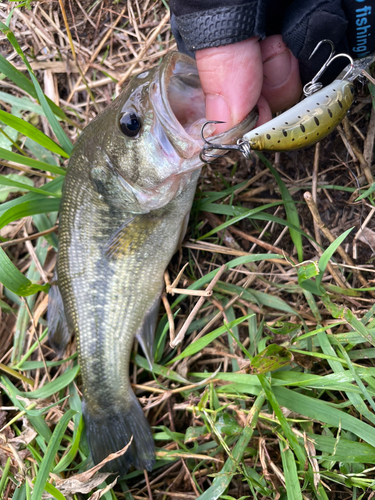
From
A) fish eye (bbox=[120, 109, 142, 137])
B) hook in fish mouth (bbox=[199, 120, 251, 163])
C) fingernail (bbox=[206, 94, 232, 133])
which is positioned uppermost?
fish eye (bbox=[120, 109, 142, 137])

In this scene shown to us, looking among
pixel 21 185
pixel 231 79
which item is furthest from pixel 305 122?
pixel 21 185

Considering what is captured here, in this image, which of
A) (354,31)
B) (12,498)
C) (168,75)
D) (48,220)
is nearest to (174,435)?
(12,498)

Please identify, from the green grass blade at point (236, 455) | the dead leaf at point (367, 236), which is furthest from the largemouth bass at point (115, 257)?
the dead leaf at point (367, 236)

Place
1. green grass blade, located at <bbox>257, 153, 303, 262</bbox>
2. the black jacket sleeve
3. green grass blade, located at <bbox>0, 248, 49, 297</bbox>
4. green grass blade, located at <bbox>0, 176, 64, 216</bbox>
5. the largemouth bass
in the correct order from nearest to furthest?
the black jacket sleeve
the largemouth bass
green grass blade, located at <bbox>0, 248, 49, 297</bbox>
green grass blade, located at <bbox>257, 153, 303, 262</bbox>
green grass blade, located at <bbox>0, 176, 64, 216</bbox>

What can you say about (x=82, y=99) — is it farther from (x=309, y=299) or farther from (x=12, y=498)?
(x=12, y=498)

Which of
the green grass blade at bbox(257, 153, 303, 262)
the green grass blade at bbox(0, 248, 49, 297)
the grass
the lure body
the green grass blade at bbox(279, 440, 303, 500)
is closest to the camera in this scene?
the lure body

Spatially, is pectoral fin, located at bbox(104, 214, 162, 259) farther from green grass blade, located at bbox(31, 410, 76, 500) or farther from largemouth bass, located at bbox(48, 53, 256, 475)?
green grass blade, located at bbox(31, 410, 76, 500)

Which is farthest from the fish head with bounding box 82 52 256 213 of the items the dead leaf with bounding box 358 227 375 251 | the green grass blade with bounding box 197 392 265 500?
the green grass blade with bounding box 197 392 265 500

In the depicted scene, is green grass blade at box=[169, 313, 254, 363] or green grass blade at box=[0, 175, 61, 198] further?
green grass blade at box=[0, 175, 61, 198]
